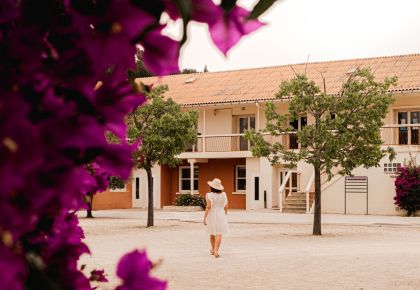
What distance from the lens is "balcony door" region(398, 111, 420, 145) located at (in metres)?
33.2

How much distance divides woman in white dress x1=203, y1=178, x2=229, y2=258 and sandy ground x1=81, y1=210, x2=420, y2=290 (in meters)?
0.37

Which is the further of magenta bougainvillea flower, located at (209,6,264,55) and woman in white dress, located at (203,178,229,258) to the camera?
woman in white dress, located at (203,178,229,258)

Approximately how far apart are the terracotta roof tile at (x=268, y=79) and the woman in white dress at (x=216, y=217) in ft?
66.0

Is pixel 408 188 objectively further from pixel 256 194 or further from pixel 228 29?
pixel 228 29

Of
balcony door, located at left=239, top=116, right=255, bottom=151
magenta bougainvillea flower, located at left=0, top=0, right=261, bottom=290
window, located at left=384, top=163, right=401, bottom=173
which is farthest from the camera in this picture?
balcony door, located at left=239, top=116, right=255, bottom=151

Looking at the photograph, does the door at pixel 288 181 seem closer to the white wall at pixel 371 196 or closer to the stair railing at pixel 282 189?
the stair railing at pixel 282 189

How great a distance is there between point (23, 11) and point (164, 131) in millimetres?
23374

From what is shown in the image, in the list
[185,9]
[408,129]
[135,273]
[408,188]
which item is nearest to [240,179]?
[408,129]

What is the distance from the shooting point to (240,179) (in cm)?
3959

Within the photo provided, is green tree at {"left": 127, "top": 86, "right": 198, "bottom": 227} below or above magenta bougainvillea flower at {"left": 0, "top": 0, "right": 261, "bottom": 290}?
above

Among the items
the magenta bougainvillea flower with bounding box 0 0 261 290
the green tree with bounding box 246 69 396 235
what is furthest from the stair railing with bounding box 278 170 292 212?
the magenta bougainvillea flower with bounding box 0 0 261 290

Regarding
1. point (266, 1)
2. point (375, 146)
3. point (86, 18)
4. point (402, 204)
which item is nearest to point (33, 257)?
point (86, 18)

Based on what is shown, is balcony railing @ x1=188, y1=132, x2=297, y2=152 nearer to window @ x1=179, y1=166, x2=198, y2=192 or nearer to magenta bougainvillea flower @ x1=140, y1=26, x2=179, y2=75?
window @ x1=179, y1=166, x2=198, y2=192

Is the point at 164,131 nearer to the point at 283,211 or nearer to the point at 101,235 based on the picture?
the point at 101,235
